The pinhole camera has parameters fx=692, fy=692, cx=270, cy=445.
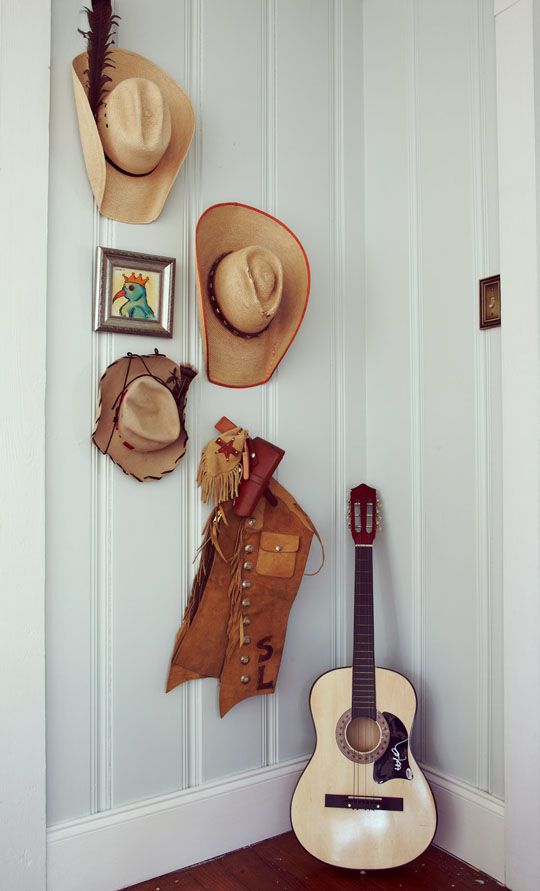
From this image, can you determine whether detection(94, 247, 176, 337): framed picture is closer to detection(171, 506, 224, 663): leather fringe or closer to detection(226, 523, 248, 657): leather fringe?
detection(171, 506, 224, 663): leather fringe

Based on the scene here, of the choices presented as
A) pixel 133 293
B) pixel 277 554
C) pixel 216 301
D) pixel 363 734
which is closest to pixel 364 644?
pixel 363 734

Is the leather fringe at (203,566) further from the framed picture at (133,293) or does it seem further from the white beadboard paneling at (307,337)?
the framed picture at (133,293)

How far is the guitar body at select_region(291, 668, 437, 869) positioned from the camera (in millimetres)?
1817

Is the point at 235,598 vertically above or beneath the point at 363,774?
above

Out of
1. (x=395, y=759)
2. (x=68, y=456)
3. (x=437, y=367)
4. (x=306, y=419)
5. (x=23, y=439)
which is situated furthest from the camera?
(x=306, y=419)

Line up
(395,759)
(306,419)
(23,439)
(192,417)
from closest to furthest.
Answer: (23,439), (395,759), (192,417), (306,419)

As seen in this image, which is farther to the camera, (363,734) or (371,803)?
(363,734)

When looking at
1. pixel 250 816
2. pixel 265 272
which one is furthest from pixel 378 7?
pixel 250 816

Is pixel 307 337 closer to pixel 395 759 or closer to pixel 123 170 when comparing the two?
pixel 123 170

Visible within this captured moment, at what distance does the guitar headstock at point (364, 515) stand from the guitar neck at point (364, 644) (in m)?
0.06

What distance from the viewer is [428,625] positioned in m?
2.11

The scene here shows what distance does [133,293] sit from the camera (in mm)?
1877

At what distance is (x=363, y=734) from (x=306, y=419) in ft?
3.12

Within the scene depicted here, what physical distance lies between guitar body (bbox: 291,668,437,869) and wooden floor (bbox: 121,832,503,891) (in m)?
0.06
